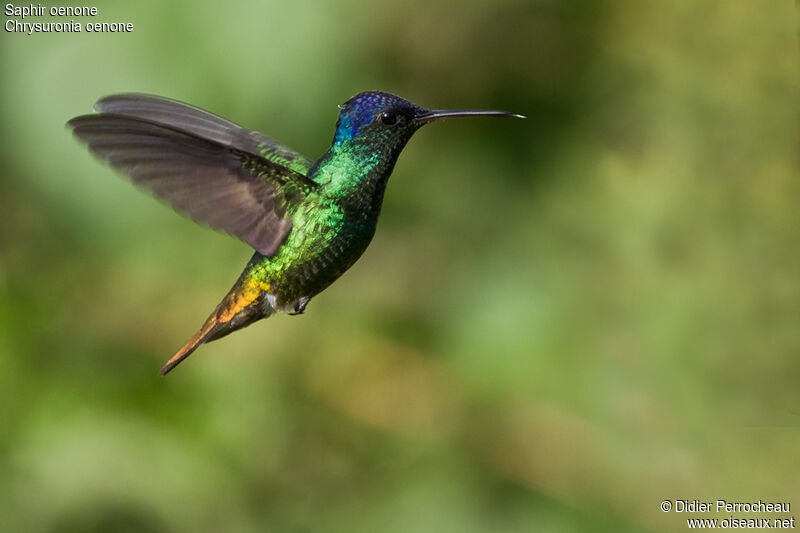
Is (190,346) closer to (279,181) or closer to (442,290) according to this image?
(279,181)

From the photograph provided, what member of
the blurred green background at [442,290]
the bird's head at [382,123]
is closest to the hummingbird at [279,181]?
the bird's head at [382,123]

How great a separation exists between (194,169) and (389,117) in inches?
13.3

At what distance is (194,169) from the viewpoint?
153 cm

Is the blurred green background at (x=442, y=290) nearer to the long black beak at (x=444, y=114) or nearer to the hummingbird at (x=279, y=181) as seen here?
the hummingbird at (x=279, y=181)

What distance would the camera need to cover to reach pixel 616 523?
134 inches

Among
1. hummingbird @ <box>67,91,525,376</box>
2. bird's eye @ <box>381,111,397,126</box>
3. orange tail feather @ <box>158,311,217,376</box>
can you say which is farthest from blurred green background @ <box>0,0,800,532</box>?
bird's eye @ <box>381,111,397,126</box>

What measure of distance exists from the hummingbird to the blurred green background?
5.27 ft

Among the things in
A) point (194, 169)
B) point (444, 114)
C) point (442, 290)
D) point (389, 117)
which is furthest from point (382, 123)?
point (442, 290)

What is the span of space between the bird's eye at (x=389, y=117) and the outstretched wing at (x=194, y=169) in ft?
0.56

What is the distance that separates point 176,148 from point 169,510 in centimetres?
210

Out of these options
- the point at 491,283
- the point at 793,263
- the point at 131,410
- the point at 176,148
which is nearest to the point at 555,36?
the point at 491,283

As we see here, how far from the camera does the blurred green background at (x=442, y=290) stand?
3258mm

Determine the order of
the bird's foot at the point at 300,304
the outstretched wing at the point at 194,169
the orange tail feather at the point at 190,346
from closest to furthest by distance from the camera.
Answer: the outstretched wing at the point at 194,169, the orange tail feather at the point at 190,346, the bird's foot at the point at 300,304

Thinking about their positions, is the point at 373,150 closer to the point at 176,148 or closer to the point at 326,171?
the point at 326,171
